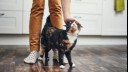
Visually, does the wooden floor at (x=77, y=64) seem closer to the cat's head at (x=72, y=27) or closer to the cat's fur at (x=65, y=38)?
the cat's fur at (x=65, y=38)

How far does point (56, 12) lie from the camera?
200cm

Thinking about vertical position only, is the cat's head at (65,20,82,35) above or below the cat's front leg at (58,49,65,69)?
above

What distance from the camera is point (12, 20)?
308 cm

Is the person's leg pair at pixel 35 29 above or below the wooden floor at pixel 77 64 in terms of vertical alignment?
above

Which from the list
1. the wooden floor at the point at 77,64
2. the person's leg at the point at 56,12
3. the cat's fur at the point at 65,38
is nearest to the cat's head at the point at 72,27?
the cat's fur at the point at 65,38

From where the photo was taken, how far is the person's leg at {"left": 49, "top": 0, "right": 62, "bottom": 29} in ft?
6.54

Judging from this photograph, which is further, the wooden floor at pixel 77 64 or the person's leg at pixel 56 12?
the person's leg at pixel 56 12

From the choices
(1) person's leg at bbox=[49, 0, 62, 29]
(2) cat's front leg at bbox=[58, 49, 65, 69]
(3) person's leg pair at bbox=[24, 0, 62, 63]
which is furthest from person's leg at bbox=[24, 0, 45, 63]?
(2) cat's front leg at bbox=[58, 49, 65, 69]

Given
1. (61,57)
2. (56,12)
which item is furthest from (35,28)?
(61,57)

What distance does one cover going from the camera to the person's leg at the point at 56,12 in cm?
199

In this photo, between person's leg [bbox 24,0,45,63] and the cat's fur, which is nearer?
the cat's fur

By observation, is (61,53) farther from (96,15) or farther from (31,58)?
(96,15)

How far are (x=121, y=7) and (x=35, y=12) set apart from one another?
5.08ft

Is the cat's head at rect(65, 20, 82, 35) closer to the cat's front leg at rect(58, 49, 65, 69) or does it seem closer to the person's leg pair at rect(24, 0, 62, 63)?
the cat's front leg at rect(58, 49, 65, 69)
